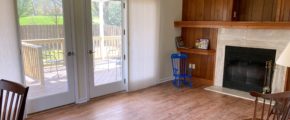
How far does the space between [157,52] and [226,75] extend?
151 cm

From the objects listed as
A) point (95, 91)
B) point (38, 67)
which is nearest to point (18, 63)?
point (38, 67)

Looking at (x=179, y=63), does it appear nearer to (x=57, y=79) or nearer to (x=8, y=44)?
(x=57, y=79)

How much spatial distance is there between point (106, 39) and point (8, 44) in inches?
61.3

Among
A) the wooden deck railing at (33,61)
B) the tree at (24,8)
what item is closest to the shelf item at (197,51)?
the wooden deck railing at (33,61)

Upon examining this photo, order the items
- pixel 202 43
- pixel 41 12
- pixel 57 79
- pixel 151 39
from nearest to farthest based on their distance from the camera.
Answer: pixel 41 12, pixel 57 79, pixel 151 39, pixel 202 43

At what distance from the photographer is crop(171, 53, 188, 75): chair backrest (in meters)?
5.04

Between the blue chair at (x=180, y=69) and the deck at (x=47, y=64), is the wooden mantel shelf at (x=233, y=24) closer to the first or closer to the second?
the blue chair at (x=180, y=69)

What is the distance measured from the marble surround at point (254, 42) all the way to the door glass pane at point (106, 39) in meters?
2.07

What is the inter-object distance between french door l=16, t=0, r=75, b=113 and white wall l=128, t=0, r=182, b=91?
124cm

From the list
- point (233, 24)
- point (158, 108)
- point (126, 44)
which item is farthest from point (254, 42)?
point (126, 44)

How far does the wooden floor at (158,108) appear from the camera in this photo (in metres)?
3.38

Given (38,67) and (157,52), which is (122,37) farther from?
(38,67)

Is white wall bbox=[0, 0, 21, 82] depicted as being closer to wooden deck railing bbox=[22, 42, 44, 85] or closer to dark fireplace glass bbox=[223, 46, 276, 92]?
wooden deck railing bbox=[22, 42, 44, 85]

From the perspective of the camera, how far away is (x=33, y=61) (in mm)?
3365
